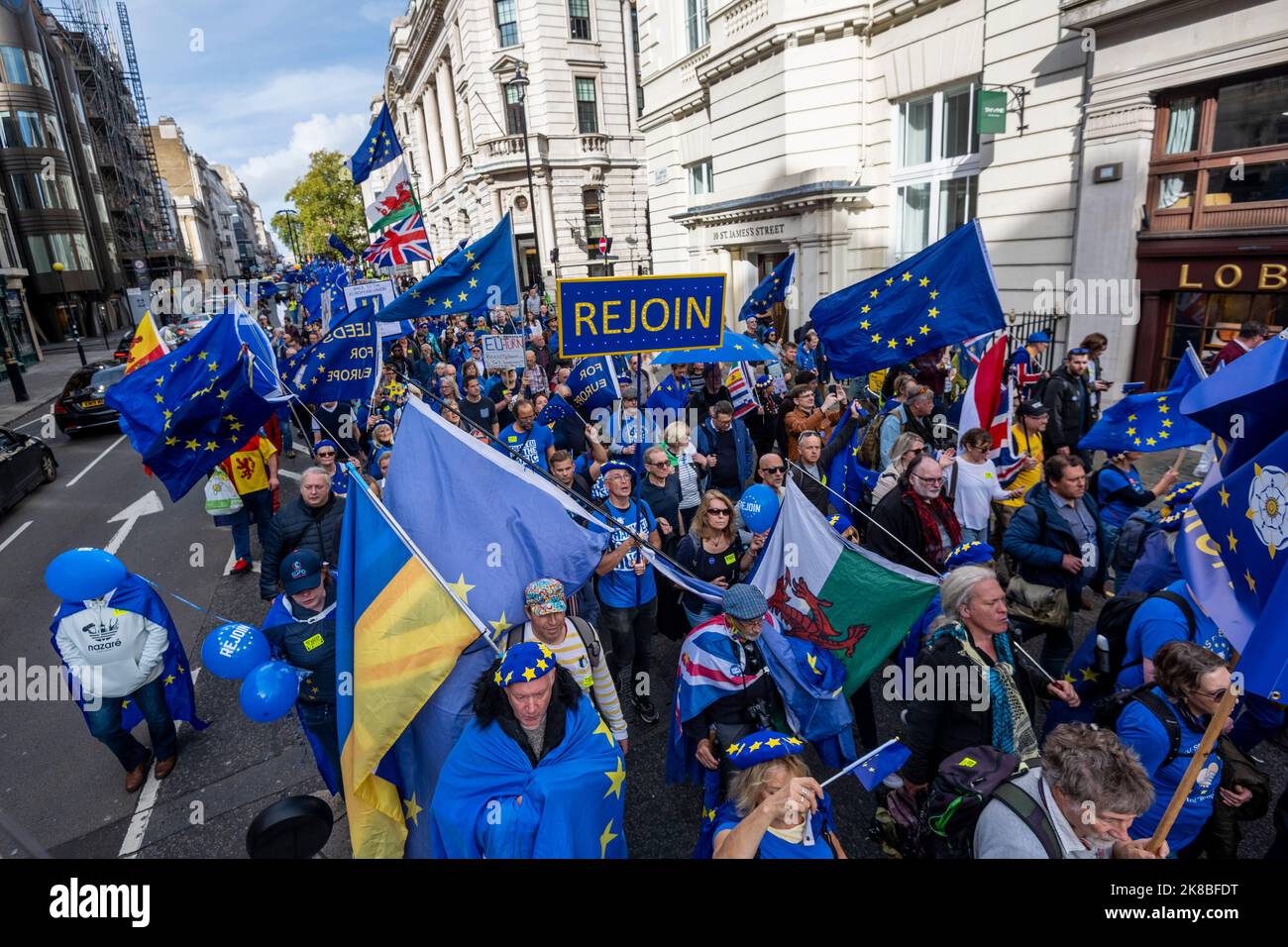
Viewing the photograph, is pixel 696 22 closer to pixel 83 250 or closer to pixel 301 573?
pixel 301 573

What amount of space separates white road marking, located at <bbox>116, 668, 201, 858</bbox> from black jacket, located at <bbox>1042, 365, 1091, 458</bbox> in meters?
8.85

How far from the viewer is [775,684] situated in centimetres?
369

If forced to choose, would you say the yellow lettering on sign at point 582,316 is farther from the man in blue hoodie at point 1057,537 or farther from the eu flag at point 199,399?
the man in blue hoodie at point 1057,537

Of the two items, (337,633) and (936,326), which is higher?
(936,326)

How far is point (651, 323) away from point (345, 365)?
3.70 meters

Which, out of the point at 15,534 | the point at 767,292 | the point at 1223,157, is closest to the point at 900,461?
the point at 767,292

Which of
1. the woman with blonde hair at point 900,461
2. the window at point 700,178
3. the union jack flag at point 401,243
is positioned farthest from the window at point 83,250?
the woman with blonde hair at point 900,461

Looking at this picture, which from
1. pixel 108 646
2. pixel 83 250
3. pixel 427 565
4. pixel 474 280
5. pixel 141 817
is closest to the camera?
pixel 427 565

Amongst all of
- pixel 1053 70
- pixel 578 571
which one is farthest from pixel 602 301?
pixel 1053 70

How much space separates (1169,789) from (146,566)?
10.4 meters

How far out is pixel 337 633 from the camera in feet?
10.8

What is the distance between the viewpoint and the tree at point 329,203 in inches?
2618

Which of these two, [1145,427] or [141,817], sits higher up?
[1145,427]
